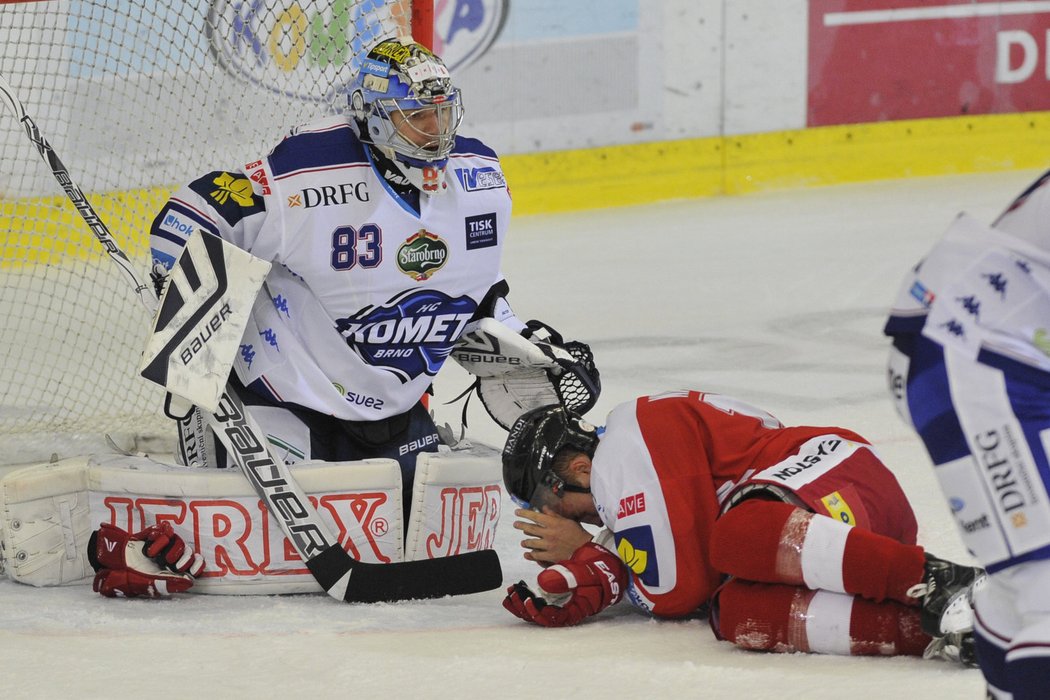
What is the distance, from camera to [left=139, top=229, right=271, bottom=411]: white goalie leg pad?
283 cm

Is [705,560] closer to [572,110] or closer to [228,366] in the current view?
[228,366]

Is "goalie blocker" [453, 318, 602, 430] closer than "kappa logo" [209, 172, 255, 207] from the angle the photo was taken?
No

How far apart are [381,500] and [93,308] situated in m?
1.85

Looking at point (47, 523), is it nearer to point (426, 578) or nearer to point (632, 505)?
point (426, 578)

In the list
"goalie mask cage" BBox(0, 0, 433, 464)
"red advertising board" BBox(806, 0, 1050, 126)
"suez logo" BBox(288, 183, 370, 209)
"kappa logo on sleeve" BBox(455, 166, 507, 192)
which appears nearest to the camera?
"suez logo" BBox(288, 183, 370, 209)

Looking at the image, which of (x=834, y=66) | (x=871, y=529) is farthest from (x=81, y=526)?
(x=834, y=66)

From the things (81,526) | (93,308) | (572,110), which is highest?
(572,110)

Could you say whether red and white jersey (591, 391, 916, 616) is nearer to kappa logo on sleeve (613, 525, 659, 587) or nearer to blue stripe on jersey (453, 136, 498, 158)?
kappa logo on sleeve (613, 525, 659, 587)

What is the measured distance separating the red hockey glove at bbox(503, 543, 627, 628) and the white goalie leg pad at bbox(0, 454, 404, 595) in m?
0.42

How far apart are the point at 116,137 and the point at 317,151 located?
1642 millimetres

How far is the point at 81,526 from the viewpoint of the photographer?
2.90 meters

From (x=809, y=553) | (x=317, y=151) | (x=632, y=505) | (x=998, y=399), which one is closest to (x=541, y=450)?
(x=632, y=505)

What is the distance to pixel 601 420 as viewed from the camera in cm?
416

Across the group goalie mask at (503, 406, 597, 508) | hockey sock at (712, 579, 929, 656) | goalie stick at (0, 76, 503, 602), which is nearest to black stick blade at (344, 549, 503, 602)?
goalie stick at (0, 76, 503, 602)
